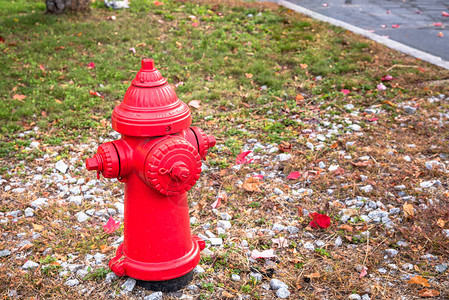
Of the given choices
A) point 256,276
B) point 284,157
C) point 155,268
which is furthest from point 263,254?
point 284,157

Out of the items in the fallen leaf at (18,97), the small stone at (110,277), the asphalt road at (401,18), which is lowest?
the small stone at (110,277)

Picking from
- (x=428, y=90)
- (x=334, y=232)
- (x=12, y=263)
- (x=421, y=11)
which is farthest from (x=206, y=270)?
(x=421, y=11)

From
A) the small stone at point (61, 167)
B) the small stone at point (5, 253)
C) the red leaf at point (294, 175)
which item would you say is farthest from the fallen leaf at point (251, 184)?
the small stone at point (5, 253)

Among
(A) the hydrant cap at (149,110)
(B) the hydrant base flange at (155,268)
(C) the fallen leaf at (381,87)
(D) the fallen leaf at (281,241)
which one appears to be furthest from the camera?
(C) the fallen leaf at (381,87)

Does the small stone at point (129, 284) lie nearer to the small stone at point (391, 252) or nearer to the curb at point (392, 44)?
the small stone at point (391, 252)

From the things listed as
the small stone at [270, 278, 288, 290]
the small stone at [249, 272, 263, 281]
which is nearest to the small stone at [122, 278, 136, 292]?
the small stone at [249, 272, 263, 281]

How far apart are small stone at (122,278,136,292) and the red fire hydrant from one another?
9 cm

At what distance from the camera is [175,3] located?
26.2 ft

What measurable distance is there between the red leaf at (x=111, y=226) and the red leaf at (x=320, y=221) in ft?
4.70

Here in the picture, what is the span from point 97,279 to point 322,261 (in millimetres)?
1444

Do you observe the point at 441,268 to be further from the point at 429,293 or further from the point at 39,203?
the point at 39,203

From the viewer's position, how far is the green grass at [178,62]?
16.2 feet

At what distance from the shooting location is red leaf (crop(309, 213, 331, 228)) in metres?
3.28

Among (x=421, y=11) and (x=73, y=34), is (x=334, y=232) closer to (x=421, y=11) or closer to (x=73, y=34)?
(x=73, y=34)
